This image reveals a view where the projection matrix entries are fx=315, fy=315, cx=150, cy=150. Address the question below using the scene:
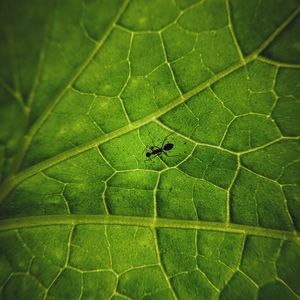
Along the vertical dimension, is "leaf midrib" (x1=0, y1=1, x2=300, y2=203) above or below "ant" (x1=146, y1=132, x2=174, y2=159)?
above

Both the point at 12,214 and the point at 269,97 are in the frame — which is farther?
the point at 12,214

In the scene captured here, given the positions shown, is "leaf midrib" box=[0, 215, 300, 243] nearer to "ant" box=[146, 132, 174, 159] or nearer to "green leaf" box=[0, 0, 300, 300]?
"green leaf" box=[0, 0, 300, 300]

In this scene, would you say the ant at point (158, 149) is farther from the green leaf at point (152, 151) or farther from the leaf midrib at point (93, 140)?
the leaf midrib at point (93, 140)

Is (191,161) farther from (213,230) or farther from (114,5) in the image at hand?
(114,5)

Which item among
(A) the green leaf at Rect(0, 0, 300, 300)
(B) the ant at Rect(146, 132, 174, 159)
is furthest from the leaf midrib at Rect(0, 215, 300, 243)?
(B) the ant at Rect(146, 132, 174, 159)

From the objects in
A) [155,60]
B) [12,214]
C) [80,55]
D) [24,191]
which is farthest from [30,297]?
[155,60]

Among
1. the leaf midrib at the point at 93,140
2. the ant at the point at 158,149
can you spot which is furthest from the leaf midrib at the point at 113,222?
the ant at the point at 158,149

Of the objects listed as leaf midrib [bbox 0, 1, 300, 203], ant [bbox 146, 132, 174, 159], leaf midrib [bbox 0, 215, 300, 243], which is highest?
leaf midrib [bbox 0, 1, 300, 203]

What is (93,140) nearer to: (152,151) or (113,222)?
(152,151)
